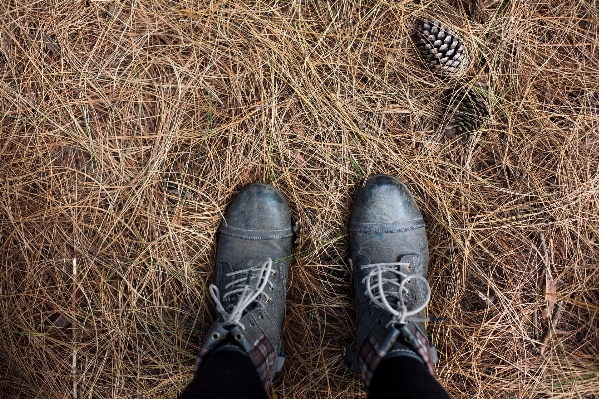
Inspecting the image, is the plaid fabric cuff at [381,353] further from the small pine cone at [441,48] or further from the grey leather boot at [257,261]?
the small pine cone at [441,48]

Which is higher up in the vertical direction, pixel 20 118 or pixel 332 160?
pixel 20 118

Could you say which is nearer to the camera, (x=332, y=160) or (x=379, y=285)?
(x=379, y=285)

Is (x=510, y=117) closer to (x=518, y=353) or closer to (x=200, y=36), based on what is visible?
(x=518, y=353)

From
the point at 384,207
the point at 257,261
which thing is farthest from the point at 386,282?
the point at 257,261

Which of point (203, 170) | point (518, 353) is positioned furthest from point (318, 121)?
point (518, 353)

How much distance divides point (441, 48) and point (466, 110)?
0.85 ft

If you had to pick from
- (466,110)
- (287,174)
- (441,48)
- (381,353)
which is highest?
(441,48)

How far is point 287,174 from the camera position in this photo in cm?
168

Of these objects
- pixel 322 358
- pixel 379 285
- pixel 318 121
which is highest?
pixel 318 121

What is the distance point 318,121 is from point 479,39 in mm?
706

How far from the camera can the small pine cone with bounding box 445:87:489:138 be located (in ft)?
5.37

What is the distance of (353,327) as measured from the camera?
1.70 m

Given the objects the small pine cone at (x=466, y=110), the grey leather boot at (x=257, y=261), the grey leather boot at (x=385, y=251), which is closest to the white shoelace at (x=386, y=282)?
the grey leather boot at (x=385, y=251)

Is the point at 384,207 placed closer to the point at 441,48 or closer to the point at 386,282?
the point at 386,282
